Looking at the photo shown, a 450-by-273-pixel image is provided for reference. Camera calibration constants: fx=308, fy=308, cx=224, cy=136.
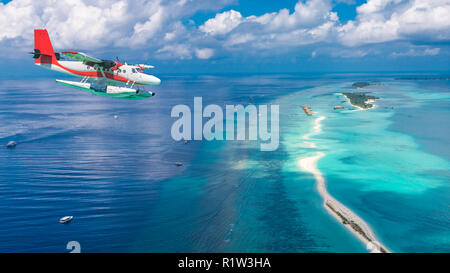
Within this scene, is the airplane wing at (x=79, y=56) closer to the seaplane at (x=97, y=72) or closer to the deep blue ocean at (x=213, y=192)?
the seaplane at (x=97, y=72)

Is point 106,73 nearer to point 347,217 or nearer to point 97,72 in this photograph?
point 97,72

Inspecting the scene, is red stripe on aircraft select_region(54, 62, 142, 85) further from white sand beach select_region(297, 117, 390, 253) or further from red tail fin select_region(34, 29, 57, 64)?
white sand beach select_region(297, 117, 390, 253)

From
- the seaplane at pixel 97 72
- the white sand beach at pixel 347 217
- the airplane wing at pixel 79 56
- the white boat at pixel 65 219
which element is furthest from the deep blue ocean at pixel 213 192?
the airplane wing at pixel 79 56

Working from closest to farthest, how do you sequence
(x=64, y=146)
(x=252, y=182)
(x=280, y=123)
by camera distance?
(x=252, y=182), (x=64, y=146), (x=280, y=123)

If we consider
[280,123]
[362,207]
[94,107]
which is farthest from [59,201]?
[94,107]

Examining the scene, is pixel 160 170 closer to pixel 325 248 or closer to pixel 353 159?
pixel 325 248

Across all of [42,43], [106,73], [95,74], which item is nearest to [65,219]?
[95,74]

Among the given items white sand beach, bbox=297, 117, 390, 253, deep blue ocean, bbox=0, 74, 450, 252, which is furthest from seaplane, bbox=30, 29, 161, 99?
white sand beach, bbox=297, 117, 390, 253
